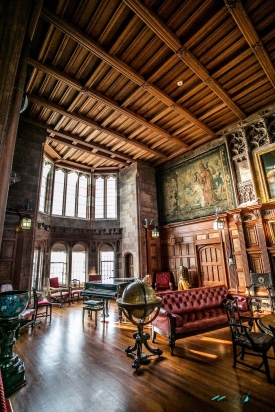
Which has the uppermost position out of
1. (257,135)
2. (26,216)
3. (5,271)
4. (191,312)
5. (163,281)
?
(257,135)

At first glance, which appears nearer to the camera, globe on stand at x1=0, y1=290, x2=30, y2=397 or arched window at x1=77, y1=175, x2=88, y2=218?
globe on stand at x1=0, y1=290, x2=30, y2=397

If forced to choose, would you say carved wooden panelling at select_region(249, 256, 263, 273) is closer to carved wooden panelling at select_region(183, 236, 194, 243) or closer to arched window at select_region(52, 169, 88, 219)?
carved wooden panelling at select_region(183, 236, 194, 243)

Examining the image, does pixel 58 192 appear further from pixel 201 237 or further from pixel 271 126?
pixel 271 126

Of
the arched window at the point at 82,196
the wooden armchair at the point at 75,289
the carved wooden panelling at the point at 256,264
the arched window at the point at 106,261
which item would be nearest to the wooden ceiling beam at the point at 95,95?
the arched window at the point at 82,196

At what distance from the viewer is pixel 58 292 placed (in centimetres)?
954

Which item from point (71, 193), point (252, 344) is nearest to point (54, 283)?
point (71, 193)

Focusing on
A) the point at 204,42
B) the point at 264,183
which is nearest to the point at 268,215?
the point at 264,183

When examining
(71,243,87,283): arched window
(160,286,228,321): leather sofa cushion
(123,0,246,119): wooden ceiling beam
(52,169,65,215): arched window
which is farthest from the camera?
(52,169,65,215): arched window

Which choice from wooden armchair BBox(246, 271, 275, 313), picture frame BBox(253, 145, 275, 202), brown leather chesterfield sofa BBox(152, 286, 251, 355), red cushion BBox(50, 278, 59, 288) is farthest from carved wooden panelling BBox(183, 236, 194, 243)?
red cushion BBox(50, 278, 59, 288)

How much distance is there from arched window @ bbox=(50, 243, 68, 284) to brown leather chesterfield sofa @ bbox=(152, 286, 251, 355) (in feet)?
22.4

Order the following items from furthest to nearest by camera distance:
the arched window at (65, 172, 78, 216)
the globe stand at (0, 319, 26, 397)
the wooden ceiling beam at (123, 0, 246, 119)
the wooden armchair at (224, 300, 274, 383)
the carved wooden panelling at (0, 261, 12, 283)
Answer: the arched window at (65, 172, 78, 216)
the carved wooden panelling at (0, 261, 12, 283)
the wooden ceiling beam at (123, 0, 246, 119)
the wooden armchair at (224, 300, 274, 383)
the globe stand at (0, 319, 26, 397)

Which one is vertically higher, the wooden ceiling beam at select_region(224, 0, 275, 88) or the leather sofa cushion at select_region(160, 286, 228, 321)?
the wooden ceiling beam at select_region(224, 0, 275, 88)

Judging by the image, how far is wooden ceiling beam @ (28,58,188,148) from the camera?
5825 mm

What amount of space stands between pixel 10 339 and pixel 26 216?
4242 millimetres
